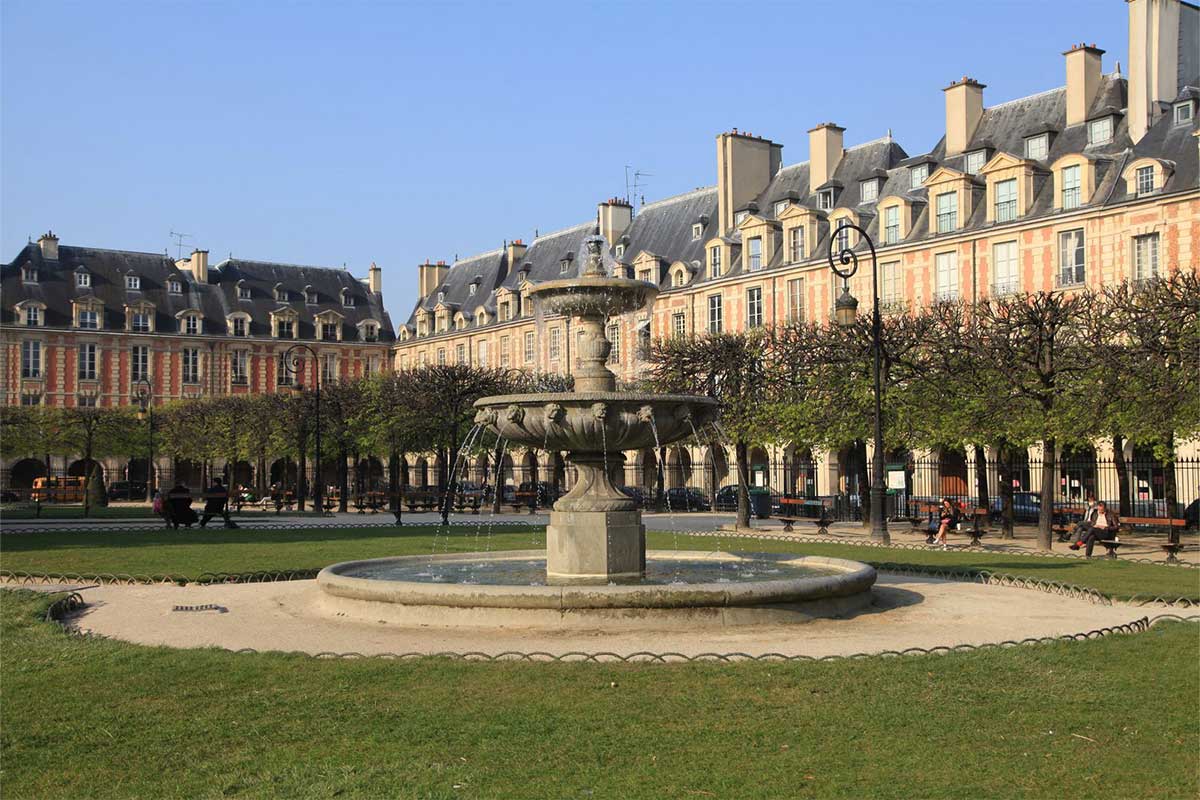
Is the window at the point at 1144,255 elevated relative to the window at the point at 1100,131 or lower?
lower

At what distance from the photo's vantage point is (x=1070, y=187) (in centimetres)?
4078

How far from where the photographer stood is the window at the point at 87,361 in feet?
244

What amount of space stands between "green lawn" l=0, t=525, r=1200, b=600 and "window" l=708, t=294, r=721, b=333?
2799 centimetres

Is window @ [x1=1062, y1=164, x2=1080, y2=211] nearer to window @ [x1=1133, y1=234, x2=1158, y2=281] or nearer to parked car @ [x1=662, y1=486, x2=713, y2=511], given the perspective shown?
window @ [x1=1133, y1=234, x2=1158, y2=281]

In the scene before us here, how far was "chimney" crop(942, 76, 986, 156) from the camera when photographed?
4609 cm

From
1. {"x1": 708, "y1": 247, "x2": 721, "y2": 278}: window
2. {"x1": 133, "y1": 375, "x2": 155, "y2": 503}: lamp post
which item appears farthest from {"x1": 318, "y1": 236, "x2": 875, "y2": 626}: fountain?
{"x1": 133, "y1": 375, "x2": 155, "y2": 503}: lamp post

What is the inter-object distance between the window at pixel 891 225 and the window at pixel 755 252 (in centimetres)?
686

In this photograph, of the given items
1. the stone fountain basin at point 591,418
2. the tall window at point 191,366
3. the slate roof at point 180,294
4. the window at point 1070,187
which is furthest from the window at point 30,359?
the stone fountain basin at point 591,418

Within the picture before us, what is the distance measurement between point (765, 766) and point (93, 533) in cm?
2305

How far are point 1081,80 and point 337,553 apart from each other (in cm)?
3324

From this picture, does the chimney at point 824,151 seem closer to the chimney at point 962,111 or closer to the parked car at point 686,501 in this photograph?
the chimney at point 962,111

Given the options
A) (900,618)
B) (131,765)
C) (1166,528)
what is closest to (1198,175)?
(1166,528)

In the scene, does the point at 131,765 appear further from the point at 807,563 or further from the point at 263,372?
the point at 263,372

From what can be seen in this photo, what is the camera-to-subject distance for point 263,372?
8019 centimetres
